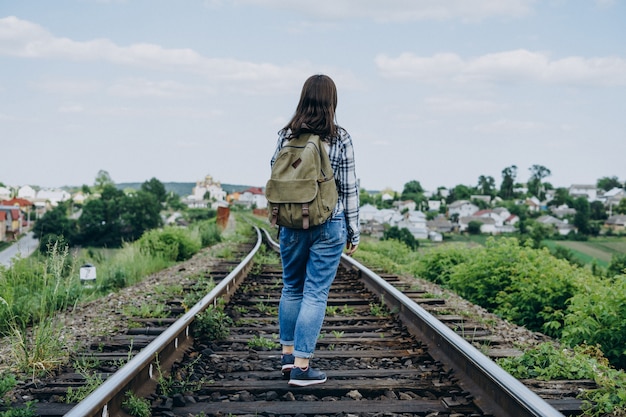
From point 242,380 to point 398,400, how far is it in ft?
3.16

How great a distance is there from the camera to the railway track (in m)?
3.01

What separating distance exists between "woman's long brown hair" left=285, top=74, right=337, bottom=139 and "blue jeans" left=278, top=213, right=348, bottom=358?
513mm

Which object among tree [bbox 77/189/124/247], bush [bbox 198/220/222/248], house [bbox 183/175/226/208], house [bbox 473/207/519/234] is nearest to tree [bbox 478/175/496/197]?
house [bbox 473/207/519/234]

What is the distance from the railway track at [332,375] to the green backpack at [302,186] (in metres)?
0.99

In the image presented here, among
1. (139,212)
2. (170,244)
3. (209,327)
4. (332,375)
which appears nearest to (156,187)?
(139,212)

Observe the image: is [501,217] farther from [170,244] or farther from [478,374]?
[478,374]

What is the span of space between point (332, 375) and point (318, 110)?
64.0 inches

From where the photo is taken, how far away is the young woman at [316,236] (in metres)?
3.31

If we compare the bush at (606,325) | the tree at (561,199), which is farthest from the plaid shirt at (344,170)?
the tree at (561,199)

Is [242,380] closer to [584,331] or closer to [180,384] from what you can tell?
[180,384]

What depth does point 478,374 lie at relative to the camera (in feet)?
11.0

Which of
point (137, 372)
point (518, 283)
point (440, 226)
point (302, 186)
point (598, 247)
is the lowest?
point (598, 247)

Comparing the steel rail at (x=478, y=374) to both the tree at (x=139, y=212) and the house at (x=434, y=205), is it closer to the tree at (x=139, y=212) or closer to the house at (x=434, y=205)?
the tree at (x=139, y=212)

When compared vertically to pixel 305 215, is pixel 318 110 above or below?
above
